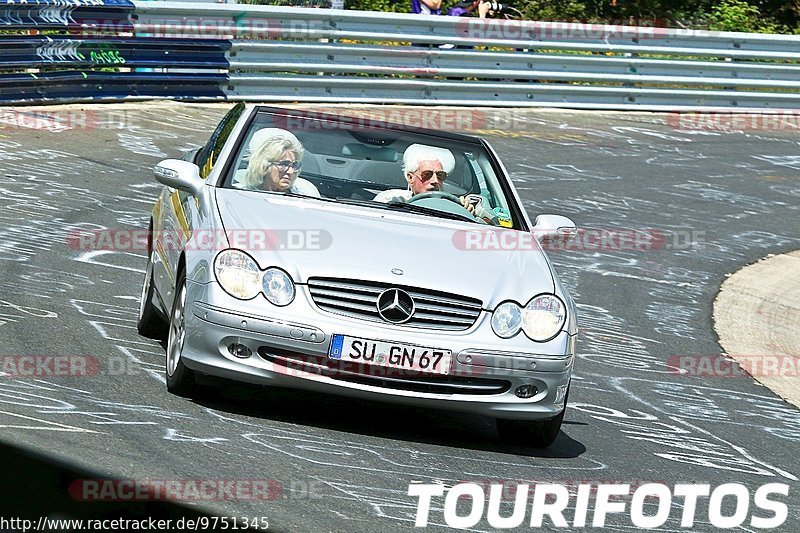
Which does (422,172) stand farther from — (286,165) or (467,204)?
(286,165)

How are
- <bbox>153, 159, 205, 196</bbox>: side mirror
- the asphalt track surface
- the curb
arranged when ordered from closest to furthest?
the asphalt track surface
<bbox>153, 159, 205, 196</bbox>: side mirror
the curb

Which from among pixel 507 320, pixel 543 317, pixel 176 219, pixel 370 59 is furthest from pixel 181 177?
pixel 370 59

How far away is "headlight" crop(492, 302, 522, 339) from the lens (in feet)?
22.1

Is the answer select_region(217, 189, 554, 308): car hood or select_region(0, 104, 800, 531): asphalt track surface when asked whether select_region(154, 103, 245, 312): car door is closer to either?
select_region(217, 189, 554, 308): car hood

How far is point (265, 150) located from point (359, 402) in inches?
56.5

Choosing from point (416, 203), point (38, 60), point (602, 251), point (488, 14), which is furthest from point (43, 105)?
point (416, 203)

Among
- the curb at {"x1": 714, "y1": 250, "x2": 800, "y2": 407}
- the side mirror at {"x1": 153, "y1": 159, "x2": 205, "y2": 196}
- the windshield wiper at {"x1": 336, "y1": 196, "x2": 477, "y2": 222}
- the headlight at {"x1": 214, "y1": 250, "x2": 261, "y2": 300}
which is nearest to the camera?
the headlight at {"x1": 214, "y1": 250, "x2": 261, "y2": 300}

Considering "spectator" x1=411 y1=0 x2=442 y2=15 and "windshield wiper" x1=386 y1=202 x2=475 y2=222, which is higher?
"spectator" x1=411 y1=0 x2=442 y2=15

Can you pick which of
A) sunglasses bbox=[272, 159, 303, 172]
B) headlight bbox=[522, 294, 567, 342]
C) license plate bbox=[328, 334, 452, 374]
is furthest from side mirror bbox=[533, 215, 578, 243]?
license plate bbox=[328, 334, 452, 374]

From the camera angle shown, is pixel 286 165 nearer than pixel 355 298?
No

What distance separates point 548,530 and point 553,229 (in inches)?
107

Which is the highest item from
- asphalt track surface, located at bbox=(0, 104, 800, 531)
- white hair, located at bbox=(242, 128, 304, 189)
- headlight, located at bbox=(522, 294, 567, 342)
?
white hair, located at bbox=(242, 128, 304, 189)

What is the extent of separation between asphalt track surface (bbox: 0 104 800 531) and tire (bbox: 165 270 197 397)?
9 cm

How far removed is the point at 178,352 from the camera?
6.85 metres
